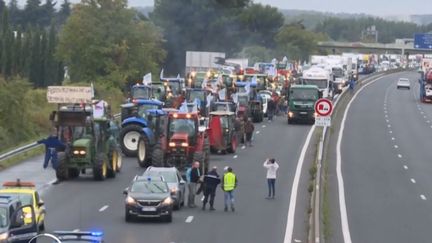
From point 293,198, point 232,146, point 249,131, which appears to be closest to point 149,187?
point 293,198

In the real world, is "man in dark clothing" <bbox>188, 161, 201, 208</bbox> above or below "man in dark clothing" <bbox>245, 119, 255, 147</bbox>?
above

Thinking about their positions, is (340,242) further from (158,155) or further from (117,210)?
(158,155)

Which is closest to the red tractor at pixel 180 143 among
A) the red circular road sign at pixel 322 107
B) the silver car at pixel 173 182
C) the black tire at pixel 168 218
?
the red circular road sign at pixel 322 107

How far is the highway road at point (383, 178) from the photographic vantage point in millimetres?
30281

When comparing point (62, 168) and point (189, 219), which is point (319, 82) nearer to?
point (62, 168)

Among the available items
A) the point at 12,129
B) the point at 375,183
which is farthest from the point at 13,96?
the point at 375,183

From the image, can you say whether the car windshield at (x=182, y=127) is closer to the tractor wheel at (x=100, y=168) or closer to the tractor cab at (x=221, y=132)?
the tractor wheel at (x=100, y=168)

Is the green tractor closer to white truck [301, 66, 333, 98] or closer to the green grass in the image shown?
the green grass

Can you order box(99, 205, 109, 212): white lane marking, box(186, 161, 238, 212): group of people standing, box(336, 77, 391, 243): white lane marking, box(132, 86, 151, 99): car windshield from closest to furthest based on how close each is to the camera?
box(336, 77, 391, 243): white lane marking
box(99, 205, 109, 212): white lane marking
box(186, 161, 238, 212): group of people standing
box(132, 86, 151, 99): car windshield

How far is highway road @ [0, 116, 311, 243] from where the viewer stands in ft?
91.9

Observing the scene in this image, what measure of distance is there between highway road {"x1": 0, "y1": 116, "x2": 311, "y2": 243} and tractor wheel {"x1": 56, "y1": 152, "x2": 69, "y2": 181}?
333 mm

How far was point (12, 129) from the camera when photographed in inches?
2173

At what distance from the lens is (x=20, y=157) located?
1790 inches

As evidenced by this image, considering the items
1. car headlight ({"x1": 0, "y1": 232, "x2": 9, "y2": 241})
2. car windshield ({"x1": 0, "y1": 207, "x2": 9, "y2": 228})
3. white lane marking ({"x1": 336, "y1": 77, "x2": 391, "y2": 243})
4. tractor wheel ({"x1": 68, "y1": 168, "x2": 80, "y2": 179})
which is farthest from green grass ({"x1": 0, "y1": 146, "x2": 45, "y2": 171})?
Result: car headlight ({"x1": 0, "y1": 232, "x2": 9, "y2": 241})
